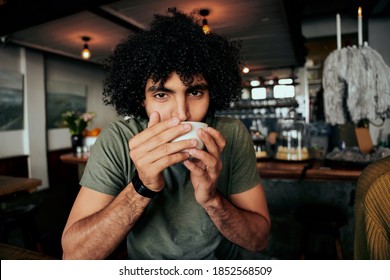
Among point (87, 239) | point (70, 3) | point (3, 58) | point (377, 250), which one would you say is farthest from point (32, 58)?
point (377, 250)

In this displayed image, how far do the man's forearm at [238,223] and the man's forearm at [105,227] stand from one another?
19 cm

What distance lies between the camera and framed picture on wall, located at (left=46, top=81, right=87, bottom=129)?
5.10 metres

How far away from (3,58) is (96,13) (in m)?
2.12

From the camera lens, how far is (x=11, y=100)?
171 inches

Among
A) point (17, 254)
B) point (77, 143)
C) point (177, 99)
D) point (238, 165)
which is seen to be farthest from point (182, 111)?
point (77, 143)

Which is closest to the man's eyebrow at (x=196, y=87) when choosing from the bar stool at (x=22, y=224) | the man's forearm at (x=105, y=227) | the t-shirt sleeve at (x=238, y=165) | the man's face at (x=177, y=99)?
the man's face at (x=177, y=99)

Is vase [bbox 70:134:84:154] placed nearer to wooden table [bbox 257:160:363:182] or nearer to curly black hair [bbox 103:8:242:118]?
wooden table [bbox 257:160:363:182]

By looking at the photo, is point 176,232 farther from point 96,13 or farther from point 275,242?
point 96,13

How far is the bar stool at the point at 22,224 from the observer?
2.15 meters

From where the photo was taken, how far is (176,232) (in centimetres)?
93

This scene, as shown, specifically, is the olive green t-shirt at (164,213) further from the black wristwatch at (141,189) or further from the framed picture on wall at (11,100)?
the framed picture on wall at (11,100)

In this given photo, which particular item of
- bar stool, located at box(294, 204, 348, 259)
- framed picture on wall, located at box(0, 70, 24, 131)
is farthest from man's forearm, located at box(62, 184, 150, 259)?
framed picture on wall, located at box(0, 70, 24, 131)

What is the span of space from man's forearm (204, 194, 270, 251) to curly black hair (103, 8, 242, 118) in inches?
14.1

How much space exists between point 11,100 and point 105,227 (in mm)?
4312
